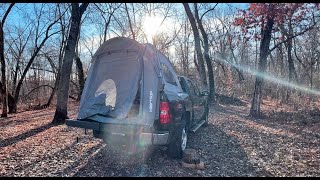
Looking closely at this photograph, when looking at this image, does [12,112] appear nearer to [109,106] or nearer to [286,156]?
[109,106]

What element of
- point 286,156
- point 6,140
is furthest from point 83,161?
point 286,156

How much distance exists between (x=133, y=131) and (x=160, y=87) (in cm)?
103

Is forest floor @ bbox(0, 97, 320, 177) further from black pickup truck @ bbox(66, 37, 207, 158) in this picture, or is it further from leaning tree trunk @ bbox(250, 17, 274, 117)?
leaning tree trunk @ bbox(250, 17, 274, 117)

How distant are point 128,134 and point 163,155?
142 centimetres

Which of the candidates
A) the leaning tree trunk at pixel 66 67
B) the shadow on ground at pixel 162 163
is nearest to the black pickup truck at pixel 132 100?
the shadow on ground at pixel 162 163

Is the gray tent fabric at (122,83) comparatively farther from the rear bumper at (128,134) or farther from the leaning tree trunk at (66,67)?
the leaning tree trunk at (66,67)

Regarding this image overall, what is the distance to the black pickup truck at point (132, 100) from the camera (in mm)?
4980

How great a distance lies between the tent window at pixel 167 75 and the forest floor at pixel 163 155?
1.66 m

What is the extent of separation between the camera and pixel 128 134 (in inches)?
189

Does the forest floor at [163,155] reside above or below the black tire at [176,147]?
below

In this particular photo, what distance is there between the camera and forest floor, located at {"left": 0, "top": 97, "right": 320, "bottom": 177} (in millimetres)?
5074

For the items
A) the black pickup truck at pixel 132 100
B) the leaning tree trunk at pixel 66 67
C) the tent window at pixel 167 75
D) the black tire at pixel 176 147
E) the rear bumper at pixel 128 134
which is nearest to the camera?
the rear bumper at pixel 128 134

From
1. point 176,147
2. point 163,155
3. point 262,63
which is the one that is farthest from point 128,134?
point 262,63

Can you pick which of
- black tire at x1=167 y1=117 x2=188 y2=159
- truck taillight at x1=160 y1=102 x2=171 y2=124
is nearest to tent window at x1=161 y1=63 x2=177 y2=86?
truck taillight at x1=160 y1=102 x2=171 y2=124
